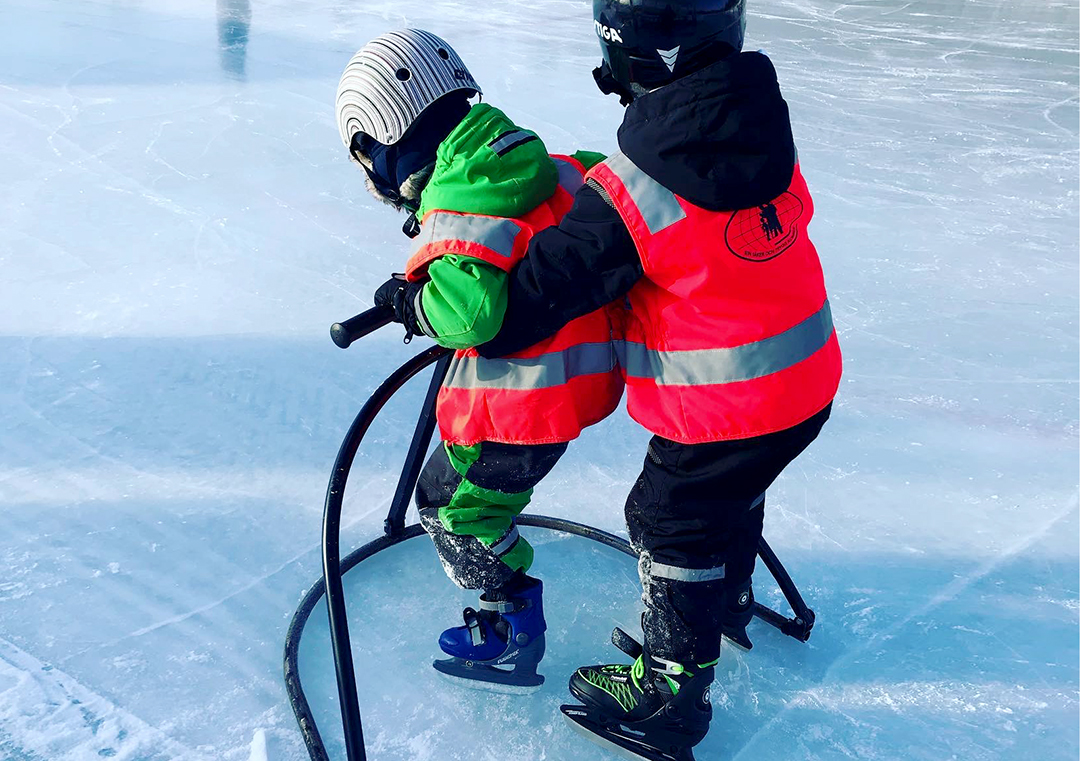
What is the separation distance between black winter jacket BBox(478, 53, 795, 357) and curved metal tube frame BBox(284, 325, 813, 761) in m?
0.28

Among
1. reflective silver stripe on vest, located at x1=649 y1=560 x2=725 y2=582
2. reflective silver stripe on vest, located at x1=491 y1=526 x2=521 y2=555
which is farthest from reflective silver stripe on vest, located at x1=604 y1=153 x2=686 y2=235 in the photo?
reflective silver stripe on vest, located at x1=491 y1=526 x2=521 y2=555

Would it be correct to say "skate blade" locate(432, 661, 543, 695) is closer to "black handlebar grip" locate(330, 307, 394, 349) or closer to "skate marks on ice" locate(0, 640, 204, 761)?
"skate marks on ice" locate(0, 640, 204, 761)

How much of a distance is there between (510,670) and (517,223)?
0.83 m

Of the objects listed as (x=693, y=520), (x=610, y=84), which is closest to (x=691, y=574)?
(x=693, y=520)

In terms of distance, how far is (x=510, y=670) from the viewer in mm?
1760

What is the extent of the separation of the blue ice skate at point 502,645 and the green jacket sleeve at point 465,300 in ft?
1.98

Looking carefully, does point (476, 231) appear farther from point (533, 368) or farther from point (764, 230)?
point (764, 230)

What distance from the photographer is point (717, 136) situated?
1.22 m

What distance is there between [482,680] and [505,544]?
264mm

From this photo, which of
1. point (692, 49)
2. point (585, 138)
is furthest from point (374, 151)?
point (585, 138)

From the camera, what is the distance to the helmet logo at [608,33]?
4.29 ft

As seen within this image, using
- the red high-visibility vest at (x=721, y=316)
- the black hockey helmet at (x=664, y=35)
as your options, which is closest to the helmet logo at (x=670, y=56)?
the black hockey helmet at (x=664, y=35)

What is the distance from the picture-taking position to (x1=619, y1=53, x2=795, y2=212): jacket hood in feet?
4.00

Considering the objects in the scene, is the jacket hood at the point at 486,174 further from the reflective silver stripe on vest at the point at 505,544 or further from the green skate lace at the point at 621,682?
the green skate lace at the point at 621,682
